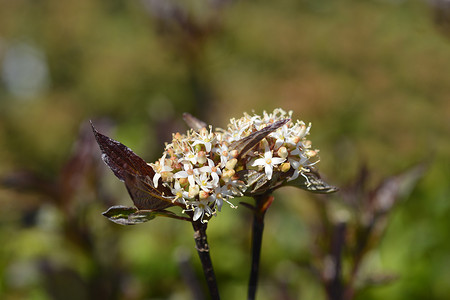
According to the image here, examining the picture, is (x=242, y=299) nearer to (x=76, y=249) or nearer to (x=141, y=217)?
(x=76, y=249)

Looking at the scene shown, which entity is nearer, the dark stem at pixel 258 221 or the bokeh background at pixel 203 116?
the dark stem at pixel 258 221

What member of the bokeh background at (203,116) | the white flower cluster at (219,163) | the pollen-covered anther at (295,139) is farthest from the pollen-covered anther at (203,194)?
the bokeh background at (203,116)

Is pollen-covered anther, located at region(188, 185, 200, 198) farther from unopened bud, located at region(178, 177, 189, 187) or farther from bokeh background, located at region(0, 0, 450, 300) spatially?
bokeh background, located at region(0, 0, 450, 300)

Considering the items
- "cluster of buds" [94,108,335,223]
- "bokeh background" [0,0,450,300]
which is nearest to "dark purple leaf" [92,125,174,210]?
"cluster of buds" [94,108,335,223]

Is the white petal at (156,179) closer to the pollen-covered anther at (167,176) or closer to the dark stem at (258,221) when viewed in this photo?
the pollen-covered anther at (167,176)

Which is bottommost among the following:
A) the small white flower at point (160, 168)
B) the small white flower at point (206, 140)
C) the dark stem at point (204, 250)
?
the dark stem at point (204, 250)

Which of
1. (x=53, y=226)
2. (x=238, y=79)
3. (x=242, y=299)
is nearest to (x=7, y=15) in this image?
(x=238, y=79)

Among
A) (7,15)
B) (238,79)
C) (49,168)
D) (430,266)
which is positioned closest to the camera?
(430,266)
